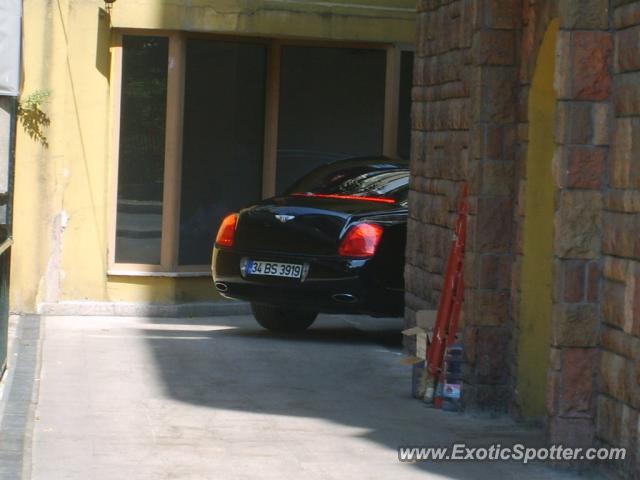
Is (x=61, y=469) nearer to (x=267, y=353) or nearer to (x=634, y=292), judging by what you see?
(x=634, y=292)

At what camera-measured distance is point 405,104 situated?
15.6 metres

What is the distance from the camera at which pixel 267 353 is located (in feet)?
38.9

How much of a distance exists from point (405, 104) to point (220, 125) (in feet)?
6.66

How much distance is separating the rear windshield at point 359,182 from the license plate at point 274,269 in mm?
1102

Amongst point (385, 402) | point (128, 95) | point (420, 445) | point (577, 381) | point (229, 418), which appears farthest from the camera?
point (128, 95)

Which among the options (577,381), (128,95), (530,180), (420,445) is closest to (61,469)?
(420,445)

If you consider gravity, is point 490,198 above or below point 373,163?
below

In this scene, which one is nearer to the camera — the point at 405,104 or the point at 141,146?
the point at 141,146

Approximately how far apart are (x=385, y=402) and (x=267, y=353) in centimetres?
236

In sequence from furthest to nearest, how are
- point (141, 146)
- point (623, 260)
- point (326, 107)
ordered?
1. point (326, 107)
2. point (141, 146)
3. point (623, 260)

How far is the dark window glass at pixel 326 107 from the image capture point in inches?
603

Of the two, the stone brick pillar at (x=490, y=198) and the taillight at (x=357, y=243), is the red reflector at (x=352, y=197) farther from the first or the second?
the stone brick pillar at (x=490, y=198)

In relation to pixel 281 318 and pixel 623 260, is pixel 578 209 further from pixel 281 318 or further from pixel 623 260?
pixel 281 318

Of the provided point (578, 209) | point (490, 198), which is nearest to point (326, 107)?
point (490, 198)
